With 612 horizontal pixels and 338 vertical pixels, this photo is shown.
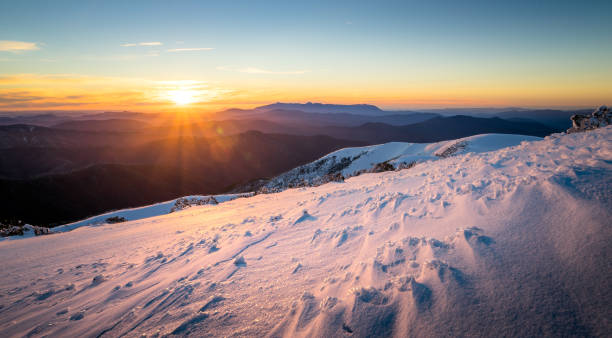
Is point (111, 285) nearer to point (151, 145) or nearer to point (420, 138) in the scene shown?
point (151, 145)

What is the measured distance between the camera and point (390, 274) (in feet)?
6.95

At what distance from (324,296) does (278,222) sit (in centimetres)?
294

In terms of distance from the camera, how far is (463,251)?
2.16m

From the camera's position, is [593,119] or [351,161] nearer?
[593,119]

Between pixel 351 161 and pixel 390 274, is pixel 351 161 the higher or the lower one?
the lower one

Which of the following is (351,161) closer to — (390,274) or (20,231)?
(20,231)

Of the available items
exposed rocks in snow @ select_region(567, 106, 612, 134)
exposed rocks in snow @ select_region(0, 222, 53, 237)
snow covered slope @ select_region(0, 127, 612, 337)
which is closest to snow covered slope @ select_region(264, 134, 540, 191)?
exposed rocks in snow @ select_region(567, 106, 612, 134)

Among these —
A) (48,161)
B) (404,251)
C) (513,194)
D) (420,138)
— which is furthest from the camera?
(420,138)

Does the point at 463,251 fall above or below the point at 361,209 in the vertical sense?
above

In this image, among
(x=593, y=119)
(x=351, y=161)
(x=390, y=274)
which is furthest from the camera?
(x=351, y=161)

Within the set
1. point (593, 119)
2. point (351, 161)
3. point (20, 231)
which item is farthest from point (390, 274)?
point (351, 161)

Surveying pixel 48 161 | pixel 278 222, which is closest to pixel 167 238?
pixel 278 222

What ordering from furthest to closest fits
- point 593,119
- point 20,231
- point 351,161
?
point 351,161 < point 20,231 < point 593,119

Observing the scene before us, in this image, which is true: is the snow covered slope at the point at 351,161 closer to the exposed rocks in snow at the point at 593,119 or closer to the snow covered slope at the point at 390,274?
the exposed rocks in snow at the point at 593,119
